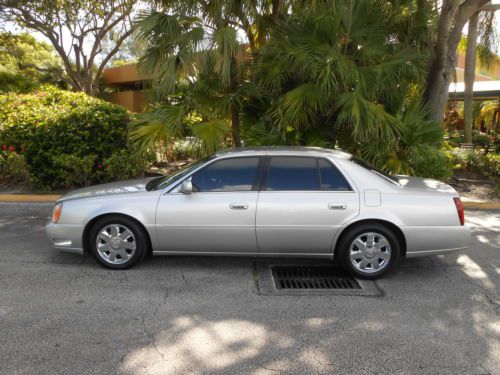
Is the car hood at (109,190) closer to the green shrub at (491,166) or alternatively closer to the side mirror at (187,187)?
the side mirror at (187,187)

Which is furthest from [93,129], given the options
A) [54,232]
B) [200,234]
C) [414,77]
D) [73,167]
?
[414,77]

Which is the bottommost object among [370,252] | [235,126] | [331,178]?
[370,252]

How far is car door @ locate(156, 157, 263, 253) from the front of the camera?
4.91 m

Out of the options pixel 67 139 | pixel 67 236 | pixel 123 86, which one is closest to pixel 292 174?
pixel 67 236

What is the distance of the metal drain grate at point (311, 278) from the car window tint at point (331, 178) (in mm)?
982

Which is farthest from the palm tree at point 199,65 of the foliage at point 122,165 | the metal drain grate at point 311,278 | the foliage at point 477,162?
the foliage at point 477,162

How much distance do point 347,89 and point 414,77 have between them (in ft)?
5.14

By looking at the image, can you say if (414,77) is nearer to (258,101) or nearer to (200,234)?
(258,101)

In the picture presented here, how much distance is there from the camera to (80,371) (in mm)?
3172

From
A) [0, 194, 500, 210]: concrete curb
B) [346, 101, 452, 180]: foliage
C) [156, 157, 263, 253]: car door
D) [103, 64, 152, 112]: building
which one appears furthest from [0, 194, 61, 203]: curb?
[103, 64, 152, 112]: building

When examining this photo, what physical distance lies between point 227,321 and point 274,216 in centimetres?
133

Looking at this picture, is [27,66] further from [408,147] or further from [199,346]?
[199,346]

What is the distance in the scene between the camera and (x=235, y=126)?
28.0 ft

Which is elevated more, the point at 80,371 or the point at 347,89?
the point at 347,89
